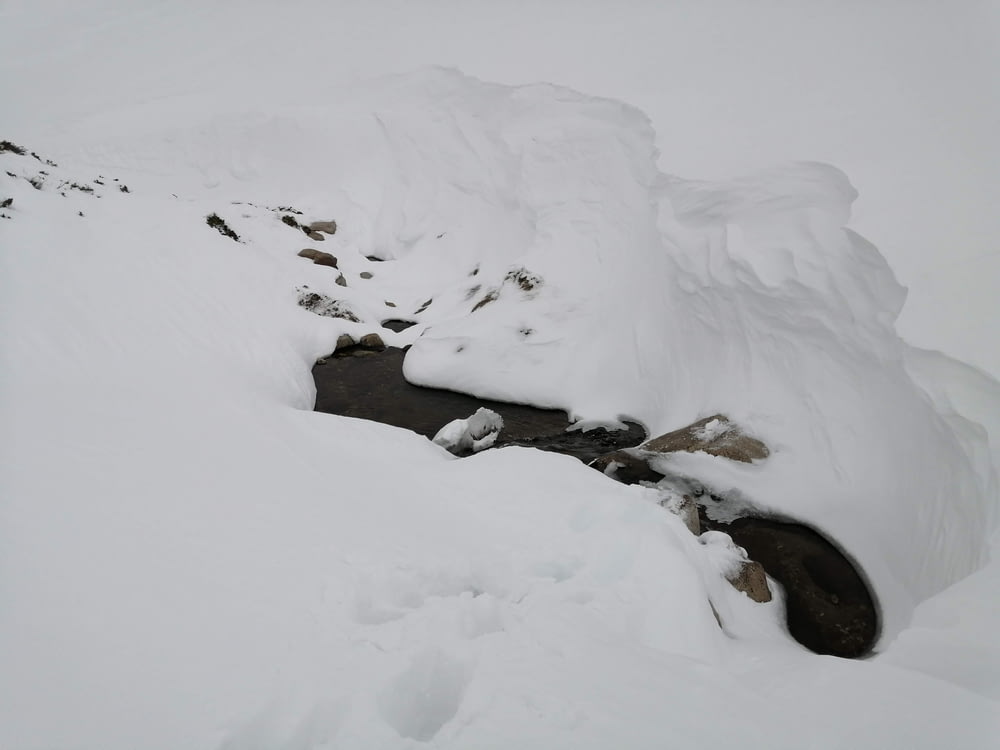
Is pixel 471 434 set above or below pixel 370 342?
above

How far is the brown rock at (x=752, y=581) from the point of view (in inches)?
276

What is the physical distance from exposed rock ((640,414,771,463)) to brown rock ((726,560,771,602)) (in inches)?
86.4

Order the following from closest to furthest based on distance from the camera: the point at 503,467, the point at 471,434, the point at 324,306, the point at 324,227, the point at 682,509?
the point at 682,509 < the point at 503,467 < the point at 471,434 < the point at 324,306 < the point at 324,227

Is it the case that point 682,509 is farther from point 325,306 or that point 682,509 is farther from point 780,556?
point 325,306

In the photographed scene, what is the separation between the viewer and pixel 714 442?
9406 mm

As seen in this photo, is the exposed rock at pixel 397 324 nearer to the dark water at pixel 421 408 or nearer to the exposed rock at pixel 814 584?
the dark water at pixel 421 408

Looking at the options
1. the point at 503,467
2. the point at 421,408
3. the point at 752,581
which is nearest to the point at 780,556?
the point at 752,581

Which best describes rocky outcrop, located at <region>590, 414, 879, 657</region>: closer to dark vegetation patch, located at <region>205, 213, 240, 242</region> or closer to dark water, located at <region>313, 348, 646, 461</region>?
dark water, located at <region>313, 348, 646, 461</region>

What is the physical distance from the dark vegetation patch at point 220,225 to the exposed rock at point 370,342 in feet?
16.1

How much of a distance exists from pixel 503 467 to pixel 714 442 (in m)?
3.65

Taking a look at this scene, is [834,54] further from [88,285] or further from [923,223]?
Result: [88,285]

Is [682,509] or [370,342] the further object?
[370,342]

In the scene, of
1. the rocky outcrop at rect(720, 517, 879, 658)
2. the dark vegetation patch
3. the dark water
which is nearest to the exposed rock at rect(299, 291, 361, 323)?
the dark water

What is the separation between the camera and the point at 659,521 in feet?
21.9
